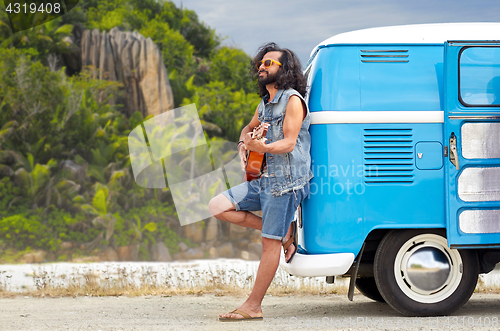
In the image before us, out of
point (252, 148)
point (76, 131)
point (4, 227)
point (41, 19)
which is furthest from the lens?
point (41, 19)

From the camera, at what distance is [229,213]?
425 cm

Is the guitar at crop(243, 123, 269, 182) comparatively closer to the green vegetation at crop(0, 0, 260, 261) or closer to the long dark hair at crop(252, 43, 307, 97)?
the long dark hair at crop(252, 43, 307, 97)

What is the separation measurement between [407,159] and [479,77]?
2.94 feet

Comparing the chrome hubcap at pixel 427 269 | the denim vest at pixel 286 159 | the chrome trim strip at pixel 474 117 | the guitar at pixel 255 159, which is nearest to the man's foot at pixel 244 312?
the denim vest at pixel 286 159

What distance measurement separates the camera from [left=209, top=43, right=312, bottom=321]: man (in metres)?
4.00

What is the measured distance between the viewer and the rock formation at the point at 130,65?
24.6 m

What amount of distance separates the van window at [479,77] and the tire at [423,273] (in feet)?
3.69

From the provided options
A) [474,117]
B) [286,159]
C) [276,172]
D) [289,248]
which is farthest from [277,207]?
[474,117]

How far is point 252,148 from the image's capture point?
13.1 ft

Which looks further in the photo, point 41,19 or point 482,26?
point 41,19

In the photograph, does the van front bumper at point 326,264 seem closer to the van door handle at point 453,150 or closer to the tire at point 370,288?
the van door handle at point 453,150

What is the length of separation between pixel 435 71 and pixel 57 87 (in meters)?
20.6

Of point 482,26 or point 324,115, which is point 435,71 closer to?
point 482,26

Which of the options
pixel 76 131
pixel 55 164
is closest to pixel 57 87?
pixel 76 131
